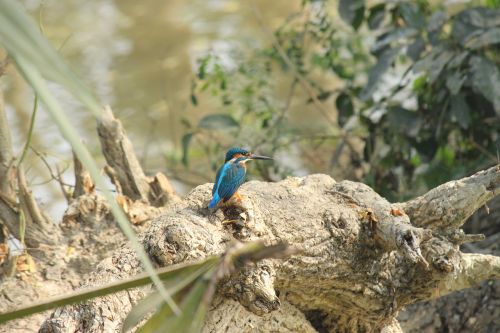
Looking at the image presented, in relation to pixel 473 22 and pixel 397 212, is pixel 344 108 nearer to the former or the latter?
pixel 473 22

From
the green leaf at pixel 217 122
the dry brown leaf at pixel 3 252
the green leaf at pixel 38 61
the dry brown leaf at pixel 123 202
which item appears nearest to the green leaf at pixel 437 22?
the green leaf at pixel 217 122

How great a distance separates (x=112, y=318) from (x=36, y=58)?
4.33 ft

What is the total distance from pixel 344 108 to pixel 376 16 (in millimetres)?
507

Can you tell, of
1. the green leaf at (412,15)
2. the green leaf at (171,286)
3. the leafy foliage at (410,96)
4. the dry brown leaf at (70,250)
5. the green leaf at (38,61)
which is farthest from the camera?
the green leaf at (412,15)

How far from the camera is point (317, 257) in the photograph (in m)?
2.52

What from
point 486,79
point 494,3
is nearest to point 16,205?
point 486,79

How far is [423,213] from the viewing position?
8.75ft

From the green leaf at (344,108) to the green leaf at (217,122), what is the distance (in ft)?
2.10

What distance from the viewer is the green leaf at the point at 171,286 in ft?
5.50

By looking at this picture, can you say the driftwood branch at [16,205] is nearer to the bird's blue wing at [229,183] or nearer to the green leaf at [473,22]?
the bird's blue wing at [229,183]

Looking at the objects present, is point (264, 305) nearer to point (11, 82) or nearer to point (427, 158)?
point (427, 158)

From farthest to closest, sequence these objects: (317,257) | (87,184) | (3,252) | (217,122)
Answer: (217,122), (87,184), (3,252), (317,257)

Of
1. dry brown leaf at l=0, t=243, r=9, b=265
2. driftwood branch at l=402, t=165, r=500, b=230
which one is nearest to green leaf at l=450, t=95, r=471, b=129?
driftwood branch at l=402, t=165, r=500, b=230

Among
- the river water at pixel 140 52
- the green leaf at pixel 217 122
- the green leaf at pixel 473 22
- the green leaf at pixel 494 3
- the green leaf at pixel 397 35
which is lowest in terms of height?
the green leaf at pixel 473 22
